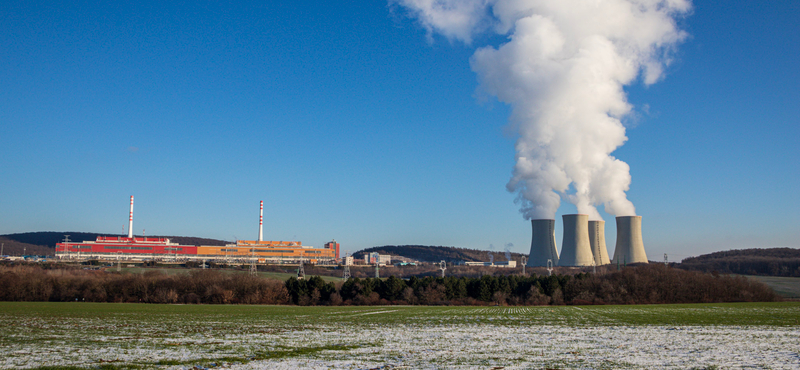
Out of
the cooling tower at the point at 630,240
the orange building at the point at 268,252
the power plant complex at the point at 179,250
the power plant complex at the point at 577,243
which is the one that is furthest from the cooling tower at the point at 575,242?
the orange building at the point at 268,252

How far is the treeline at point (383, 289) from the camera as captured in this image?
177 feet

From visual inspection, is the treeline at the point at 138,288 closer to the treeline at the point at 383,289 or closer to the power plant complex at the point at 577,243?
the treeline at the point at 383,289

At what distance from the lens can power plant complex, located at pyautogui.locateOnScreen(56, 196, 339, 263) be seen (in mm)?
119812

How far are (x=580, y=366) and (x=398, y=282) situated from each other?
1963 inches

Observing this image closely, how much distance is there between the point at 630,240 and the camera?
65.2m

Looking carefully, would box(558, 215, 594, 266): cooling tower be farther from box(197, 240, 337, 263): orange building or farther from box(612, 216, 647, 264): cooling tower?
box(197, 240, 337, 263): orange building

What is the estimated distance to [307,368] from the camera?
32.8ft

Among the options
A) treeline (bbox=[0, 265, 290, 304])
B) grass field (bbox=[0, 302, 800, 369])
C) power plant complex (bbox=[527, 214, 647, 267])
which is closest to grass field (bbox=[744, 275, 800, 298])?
power plant complex (bbox=[527, 214, 647, 267])

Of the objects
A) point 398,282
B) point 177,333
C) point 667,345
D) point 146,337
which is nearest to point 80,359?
point 146,337

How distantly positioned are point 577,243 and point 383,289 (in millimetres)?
24977

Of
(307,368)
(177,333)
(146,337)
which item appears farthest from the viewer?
(177,333)

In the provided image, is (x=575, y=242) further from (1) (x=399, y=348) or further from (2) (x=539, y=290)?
(1) (x=399, y=348)

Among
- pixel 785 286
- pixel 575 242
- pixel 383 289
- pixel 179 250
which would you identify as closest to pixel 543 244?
pixel 575 242

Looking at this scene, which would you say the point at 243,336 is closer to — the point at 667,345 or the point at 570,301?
the point at 667,345
